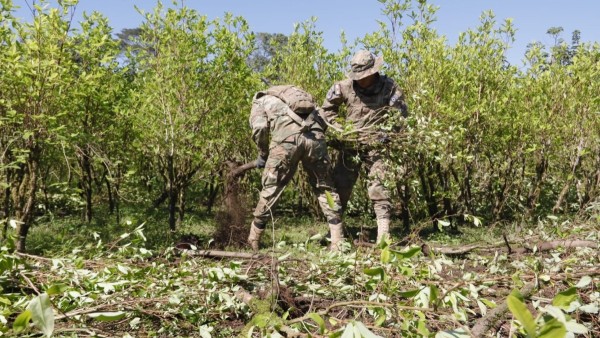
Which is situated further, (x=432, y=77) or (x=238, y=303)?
(x=432, y=77)

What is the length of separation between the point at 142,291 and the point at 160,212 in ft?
19.6

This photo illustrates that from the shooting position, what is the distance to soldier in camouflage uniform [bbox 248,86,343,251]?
570 cm

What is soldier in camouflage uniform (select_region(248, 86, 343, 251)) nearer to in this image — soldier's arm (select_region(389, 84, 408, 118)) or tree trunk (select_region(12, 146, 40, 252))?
soldier's arm (select_region(389, 84, 408, 118))

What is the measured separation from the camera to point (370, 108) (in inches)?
240

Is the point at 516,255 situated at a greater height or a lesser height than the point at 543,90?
lesser

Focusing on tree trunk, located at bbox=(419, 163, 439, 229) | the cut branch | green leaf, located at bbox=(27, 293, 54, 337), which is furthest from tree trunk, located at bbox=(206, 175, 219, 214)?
green leaf, located at bbox=(27, 293, 54, 337)

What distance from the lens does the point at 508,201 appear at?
760 centimetres

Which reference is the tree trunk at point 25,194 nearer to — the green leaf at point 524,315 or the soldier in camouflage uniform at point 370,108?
the soldier in camouflage uniform at point 370,108

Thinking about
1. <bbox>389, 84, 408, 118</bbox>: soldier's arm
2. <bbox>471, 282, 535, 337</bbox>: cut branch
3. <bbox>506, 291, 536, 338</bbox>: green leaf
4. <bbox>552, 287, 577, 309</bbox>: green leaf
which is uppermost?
<bbox>389, 84, 408, 118</bbox>: soldier's arm

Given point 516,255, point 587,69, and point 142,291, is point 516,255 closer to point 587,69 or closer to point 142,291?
point 142,291

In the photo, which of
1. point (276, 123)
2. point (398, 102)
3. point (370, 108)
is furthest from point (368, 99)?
point (276, 123)

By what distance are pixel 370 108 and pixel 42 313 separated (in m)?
5.11

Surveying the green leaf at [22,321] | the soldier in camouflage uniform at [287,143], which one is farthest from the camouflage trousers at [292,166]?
the green leaf at [22,321]

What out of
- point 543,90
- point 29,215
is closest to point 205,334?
point 29,215
